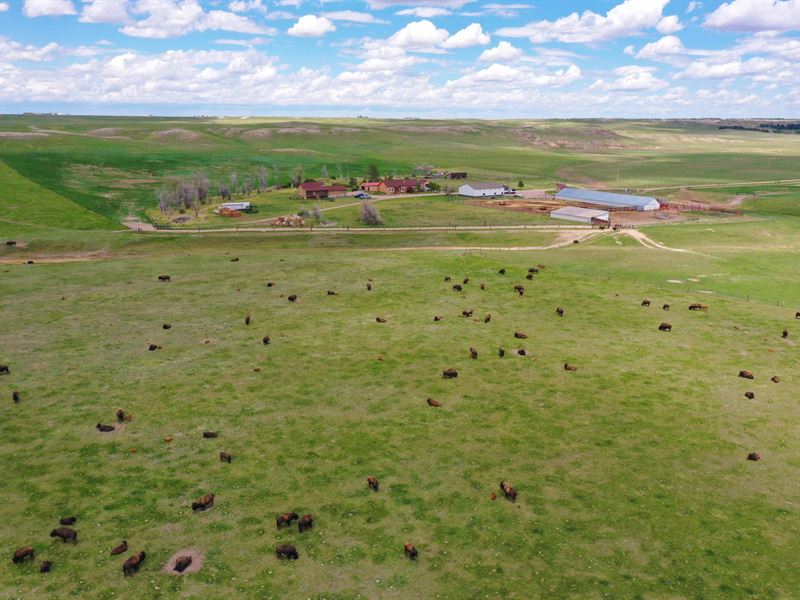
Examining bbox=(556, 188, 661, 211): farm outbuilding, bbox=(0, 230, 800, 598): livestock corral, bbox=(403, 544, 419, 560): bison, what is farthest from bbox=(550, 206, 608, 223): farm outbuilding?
bbox=(403, 544, 419, 560): bison

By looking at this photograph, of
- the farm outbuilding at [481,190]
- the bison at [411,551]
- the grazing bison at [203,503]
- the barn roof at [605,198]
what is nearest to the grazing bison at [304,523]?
the bison at [411,551]

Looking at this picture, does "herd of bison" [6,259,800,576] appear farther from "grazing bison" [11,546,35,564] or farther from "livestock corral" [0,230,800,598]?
"livestock corral" [0,230,800,598]

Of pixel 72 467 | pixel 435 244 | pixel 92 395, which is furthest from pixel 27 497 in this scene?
pixel 435 244

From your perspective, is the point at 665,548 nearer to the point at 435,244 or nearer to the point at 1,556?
the point at 1,556

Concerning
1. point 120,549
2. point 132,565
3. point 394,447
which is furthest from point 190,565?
point 394,447

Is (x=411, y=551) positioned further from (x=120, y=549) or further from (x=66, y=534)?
(x=66, y=534)

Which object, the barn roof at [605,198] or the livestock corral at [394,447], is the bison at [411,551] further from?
the barn roof at [605,198]
